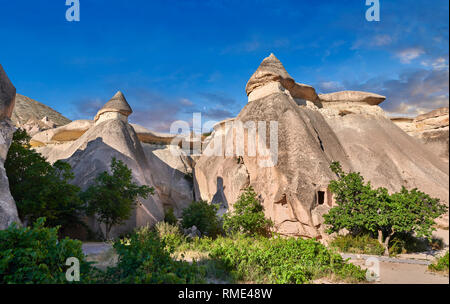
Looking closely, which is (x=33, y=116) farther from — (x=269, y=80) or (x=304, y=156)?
(x=304, y=156)

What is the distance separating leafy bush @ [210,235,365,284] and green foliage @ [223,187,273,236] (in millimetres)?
5625

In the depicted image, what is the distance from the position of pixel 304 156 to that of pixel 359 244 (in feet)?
15.3

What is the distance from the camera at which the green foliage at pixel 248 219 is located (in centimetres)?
1243

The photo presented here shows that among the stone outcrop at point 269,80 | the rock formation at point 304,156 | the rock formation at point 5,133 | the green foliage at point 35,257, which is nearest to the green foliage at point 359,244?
the rock formation at point 304,156

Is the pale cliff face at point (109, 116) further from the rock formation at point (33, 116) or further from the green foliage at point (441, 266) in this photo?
the green foliage at point (441, 266)

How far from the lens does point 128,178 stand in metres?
12.1

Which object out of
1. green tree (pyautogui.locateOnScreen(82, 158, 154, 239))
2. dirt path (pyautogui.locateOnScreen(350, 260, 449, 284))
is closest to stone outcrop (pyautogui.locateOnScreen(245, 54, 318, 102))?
green tree (pyautogui.locateOnScreen(82, 158, 154, 239))

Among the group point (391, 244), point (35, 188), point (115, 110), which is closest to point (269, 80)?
point (115, 110)

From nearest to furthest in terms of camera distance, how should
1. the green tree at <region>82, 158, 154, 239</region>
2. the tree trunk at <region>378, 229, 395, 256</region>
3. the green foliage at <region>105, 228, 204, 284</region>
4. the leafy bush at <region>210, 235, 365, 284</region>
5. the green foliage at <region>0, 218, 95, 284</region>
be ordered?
the green foliage at <region>0, 218, 95, 284</region> < the green foliage at <region>105, 228, 204, 284</region> < the leafy bush at <region>210, 235, 365, 284</region> < the tree trunk at <region>378, 229, 395, 256</region> < the green tree at <region>82, 158, 154, 239</region>

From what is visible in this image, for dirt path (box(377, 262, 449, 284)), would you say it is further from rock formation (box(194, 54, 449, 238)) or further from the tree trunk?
rock formation (box(194, 54, 449, 238))

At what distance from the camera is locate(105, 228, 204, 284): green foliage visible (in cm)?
405

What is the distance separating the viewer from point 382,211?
9.09 m

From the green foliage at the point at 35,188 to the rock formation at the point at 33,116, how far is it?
81.5ft
